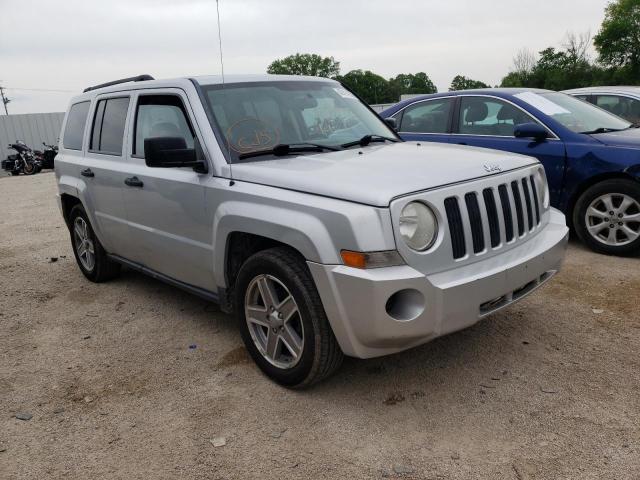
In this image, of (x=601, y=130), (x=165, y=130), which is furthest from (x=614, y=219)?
(x=165, y=130)

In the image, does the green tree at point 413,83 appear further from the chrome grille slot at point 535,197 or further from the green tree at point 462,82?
the chrome grille slot at point 535,197

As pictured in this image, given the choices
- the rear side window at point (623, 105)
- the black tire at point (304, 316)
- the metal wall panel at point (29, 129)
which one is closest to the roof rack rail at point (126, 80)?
the black tire at point (304, 316)

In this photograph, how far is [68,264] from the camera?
6.48 metres

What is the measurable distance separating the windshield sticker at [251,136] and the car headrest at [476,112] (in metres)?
3.47

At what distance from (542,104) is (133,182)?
437cm

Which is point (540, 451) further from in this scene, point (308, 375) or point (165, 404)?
point (165, 404)

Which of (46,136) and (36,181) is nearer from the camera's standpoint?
(36,181)

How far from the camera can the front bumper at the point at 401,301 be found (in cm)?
267

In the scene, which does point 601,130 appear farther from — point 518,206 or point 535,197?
point 518,206

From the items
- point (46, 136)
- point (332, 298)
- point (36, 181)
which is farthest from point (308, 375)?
point (46, 136)

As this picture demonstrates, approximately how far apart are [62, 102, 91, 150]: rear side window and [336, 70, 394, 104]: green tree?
3370 inches

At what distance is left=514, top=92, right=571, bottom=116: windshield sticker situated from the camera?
6.04 metres

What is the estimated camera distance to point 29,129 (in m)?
25.4

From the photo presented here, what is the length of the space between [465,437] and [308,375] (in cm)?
88
